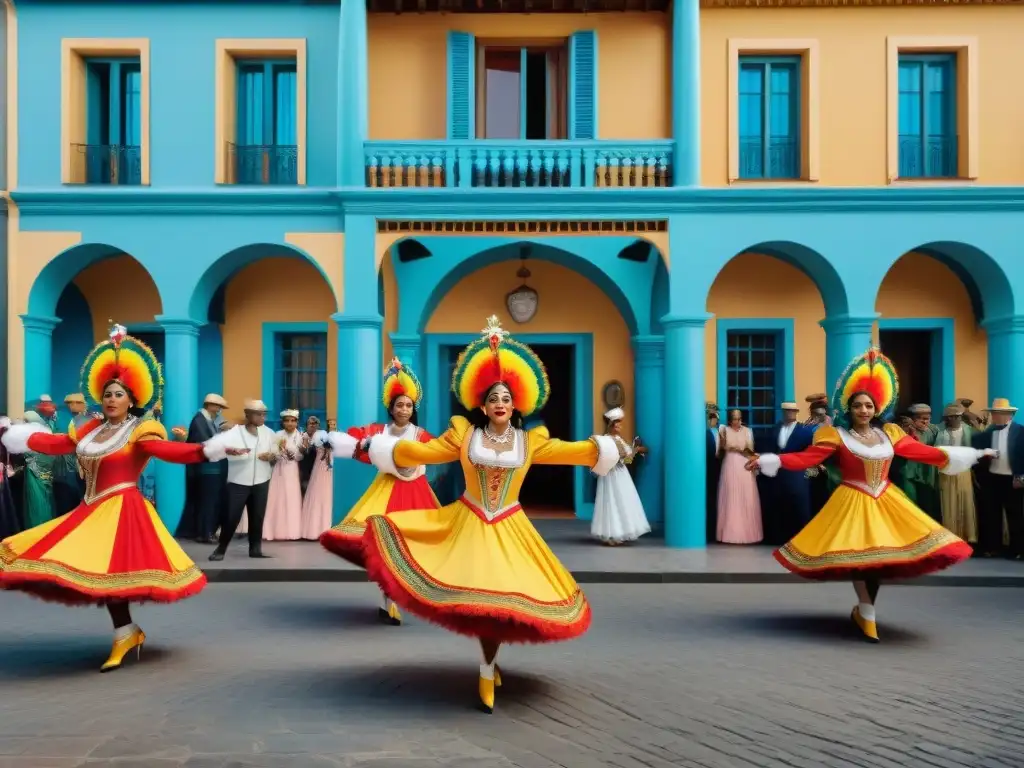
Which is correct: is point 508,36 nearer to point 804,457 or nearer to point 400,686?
point 804,457

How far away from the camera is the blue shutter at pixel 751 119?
42.3ft

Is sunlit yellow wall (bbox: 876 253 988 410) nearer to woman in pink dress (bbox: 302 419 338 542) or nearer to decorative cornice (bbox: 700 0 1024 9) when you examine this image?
decorative cornice (bbox: 700 0 1024 9)

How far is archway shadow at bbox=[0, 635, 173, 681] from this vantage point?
19.4 feet

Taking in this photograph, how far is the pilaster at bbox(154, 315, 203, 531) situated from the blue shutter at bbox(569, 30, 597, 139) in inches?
241

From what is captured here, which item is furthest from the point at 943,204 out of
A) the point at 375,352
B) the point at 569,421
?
the point at 375,352

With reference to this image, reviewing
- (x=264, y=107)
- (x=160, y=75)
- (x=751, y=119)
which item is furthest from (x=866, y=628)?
(x=160, y=75)

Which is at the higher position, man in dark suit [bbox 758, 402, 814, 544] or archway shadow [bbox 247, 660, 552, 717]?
man in dark suit [bbox 758, 402, 814, 544]

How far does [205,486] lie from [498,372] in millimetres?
7311

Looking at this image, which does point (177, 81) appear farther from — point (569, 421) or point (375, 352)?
point (569, 421)

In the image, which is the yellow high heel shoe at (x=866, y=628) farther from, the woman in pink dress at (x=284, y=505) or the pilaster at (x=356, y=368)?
the woman in pink dress at (x=284, y=505)

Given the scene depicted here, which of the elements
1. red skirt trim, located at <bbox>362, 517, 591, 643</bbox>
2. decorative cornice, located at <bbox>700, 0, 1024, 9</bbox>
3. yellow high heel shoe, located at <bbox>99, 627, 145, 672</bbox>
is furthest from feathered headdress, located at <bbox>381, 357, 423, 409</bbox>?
decorative cornice, located at <bbox>700, 0, 1024, 9</bbox>

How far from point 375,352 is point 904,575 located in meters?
7.26

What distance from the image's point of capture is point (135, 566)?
5.84m

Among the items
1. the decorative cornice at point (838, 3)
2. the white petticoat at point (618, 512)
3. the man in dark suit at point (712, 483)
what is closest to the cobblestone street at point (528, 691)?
the white petticoat at point (618, 512)
